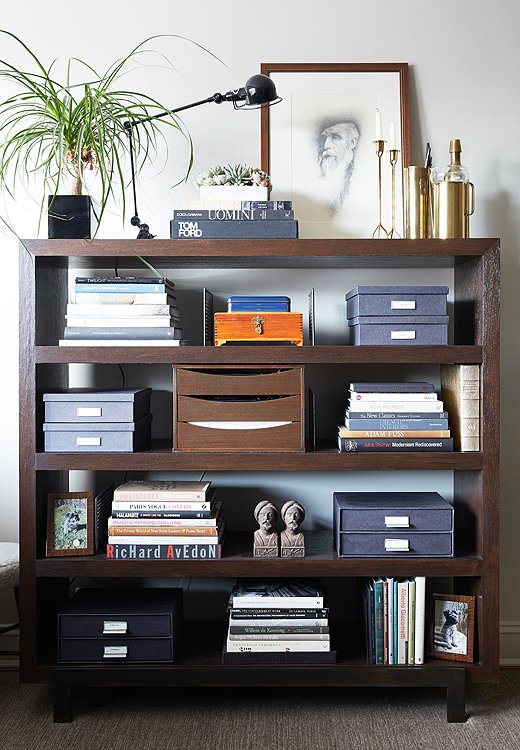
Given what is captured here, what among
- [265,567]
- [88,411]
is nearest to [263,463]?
[265,567]

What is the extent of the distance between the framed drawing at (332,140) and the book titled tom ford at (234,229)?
0.35 metres

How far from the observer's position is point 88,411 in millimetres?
2154

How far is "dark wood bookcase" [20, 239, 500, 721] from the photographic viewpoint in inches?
83.6

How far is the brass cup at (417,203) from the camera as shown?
2211mm

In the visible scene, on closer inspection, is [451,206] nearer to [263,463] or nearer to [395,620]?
[263,463]

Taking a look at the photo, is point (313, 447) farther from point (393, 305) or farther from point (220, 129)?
point (220, 129)

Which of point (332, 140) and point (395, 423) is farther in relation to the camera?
point (332, 140)

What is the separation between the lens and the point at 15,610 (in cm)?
259

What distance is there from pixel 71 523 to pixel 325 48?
1.70 meters

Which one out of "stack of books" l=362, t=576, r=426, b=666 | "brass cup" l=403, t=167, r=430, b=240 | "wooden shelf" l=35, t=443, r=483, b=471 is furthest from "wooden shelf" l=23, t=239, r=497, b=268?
"stack of books" l=362, t=576, r=426, b=666

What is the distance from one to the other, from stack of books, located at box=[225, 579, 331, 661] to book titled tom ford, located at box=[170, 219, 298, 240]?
3.39 ft

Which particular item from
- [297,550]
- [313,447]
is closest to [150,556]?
[297,550]

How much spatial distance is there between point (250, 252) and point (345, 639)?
4.00 feet

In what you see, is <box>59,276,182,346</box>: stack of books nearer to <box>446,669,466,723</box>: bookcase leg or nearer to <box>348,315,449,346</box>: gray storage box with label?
<box>348,315,449,346</box>: gray storage box with label
